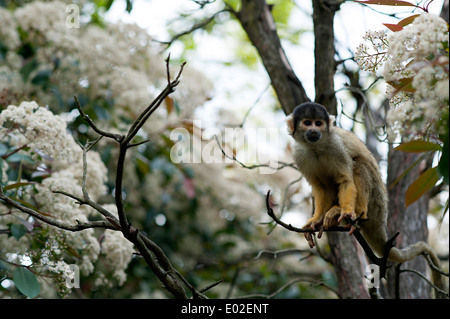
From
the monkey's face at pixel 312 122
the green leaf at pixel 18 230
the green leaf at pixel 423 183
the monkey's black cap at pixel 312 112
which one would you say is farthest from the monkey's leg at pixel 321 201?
the green leaf at pixel 18 230

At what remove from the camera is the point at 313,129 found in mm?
3072

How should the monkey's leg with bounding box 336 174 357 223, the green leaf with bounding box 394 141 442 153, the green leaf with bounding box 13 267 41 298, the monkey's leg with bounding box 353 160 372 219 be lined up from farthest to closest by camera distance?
the monkey's leg with bounding box 353 160 372 219 → the monkey's leg with bounding box 336 174 357 223 → the green leaf with bounding box 13 267 41 298 → the green leaf with bounding box 394 141 442 153

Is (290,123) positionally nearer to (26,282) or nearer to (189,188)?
(26,282)

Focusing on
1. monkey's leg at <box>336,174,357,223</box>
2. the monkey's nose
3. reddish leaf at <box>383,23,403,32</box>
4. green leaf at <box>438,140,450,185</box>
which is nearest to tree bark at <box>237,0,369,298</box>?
the monkey's nose

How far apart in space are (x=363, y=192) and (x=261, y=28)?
1.70 m

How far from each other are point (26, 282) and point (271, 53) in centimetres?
251

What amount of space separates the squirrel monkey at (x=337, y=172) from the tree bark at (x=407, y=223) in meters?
0.60

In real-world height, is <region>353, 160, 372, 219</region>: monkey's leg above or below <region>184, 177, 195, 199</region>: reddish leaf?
below

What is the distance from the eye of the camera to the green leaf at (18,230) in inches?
114

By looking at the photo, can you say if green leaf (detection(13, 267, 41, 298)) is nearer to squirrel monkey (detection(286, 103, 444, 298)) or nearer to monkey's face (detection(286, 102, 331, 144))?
squirrel monkey (detection(286, 103, 444, 298))

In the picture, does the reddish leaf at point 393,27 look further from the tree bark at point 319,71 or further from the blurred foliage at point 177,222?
the blurred foliage at point 177,222

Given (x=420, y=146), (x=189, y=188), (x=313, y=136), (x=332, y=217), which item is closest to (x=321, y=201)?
(x=332, y=217)

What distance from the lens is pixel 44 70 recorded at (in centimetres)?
443

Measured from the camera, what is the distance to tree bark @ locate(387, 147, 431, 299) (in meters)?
3.95
